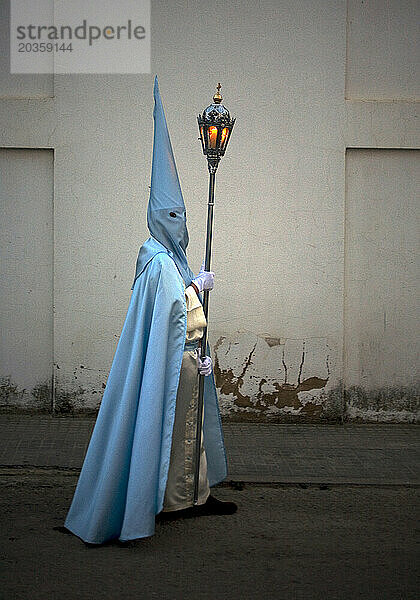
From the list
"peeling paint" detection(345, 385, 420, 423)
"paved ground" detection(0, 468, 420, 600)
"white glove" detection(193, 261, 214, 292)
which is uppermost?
"white glove" detection(193, 261, 214, 292)

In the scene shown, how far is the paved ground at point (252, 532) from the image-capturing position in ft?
15.2

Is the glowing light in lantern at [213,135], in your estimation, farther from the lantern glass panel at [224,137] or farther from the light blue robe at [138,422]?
the light blue robe at [138,422]

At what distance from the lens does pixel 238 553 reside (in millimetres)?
5145

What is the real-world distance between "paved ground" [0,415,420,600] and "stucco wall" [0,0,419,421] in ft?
2.75

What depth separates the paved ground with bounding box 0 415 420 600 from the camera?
4.64 metres

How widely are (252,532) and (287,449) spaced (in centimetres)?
218

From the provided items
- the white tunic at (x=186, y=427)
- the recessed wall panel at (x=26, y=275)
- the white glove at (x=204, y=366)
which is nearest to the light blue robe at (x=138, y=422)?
the white tunic at (x=186, y=427)

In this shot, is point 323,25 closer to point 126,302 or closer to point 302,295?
point 302,295

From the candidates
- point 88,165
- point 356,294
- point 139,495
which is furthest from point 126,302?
point 139,495

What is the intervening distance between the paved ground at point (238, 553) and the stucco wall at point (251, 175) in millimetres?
2288

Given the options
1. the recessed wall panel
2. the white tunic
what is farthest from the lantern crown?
the recessed wall panel

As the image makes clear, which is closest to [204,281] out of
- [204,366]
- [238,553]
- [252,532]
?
[204,366]

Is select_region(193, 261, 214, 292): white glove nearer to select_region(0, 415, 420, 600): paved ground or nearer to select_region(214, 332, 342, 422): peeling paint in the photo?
select_region(0, 415, 420, 600): paved ground

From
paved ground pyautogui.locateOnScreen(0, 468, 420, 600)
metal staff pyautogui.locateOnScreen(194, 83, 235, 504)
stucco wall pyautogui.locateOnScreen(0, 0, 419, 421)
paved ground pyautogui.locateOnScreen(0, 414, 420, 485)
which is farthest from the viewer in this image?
stucco wall pyautogui.locateOnScreen(0, 0, 419, 421)
